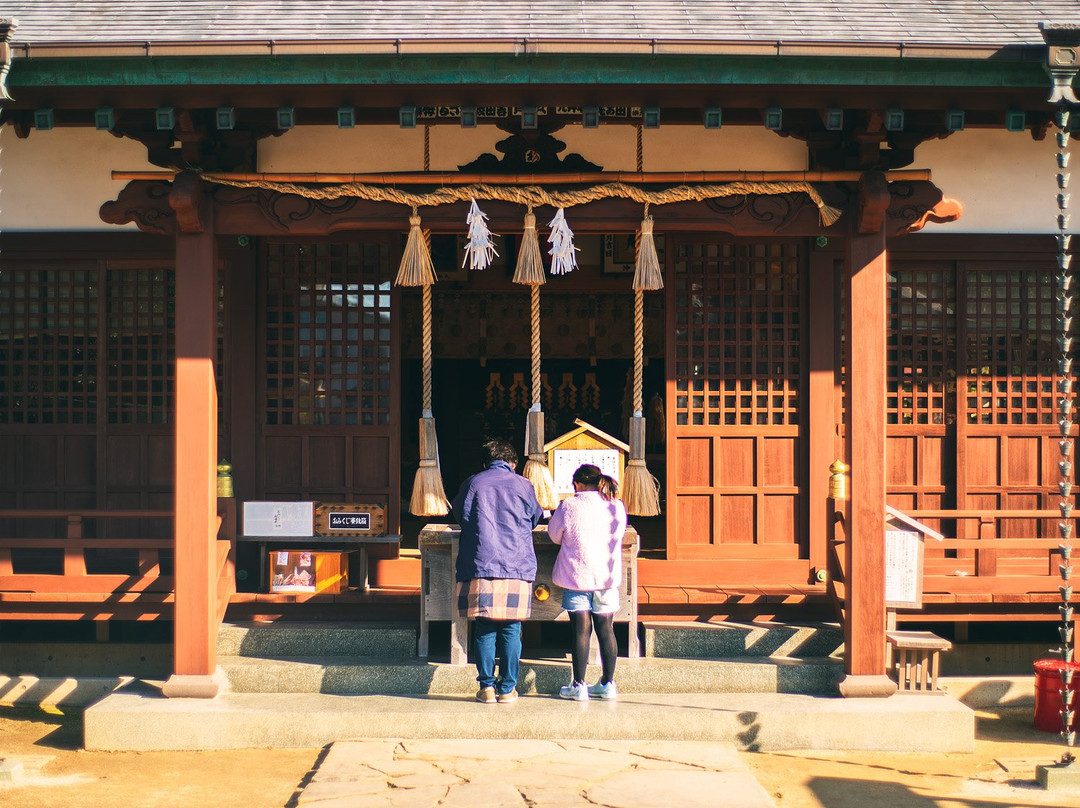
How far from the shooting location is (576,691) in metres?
7.80

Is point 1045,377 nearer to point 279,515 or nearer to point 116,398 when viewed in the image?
point 279,515

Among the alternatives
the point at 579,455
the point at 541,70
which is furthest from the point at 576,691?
the point at 541,70

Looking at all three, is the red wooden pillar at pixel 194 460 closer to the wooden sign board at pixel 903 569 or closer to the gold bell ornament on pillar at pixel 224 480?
the gold bell ornament on pillar at pixel 224 480

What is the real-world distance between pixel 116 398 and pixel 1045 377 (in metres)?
7.31

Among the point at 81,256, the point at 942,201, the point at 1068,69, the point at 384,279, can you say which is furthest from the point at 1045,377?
the point at 81,256

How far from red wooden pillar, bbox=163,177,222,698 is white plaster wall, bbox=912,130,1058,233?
5404mm

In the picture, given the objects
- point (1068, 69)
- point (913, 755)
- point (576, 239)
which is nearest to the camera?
point (1068, 69)

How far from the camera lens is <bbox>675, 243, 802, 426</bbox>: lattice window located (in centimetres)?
930

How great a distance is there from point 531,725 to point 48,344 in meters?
4.93

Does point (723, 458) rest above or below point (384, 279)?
below

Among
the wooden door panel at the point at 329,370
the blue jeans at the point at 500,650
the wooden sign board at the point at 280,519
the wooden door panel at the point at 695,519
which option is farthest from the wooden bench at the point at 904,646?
the wooden sign board at the point at 280,519

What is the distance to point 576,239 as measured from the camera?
13.4 m

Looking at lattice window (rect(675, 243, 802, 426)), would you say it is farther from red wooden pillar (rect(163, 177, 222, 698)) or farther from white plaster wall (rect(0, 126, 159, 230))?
white plaster wall (rect(0, 126, 159, 230))

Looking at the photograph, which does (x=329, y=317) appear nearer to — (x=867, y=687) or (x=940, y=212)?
(x=940, y=212)
